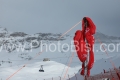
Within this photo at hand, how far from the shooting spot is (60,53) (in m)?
72.1

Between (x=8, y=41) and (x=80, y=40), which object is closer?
(x=80, y=40)

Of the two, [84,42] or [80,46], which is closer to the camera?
[80,46]

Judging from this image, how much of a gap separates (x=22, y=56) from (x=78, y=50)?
68375 mm

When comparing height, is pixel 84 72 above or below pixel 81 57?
below

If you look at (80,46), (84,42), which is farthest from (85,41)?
(80,46)

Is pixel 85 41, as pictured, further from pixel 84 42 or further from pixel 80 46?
pixel 80 46

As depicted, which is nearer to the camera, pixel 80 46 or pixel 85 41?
pixel 80 46

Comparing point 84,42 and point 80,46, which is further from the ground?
point 84,42

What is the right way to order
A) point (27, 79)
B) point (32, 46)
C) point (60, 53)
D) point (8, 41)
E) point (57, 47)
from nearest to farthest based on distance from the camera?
point (27, 79), point (60, 53), point (57, 47), point (32, 46), point (8, 41)

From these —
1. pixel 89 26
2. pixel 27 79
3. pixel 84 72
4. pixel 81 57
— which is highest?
pixel 89 26

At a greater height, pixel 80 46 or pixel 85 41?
pixel 85 41

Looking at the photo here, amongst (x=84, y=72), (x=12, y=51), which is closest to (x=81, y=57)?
(x=84, y=72)

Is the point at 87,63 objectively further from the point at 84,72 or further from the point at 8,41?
the point at 8,41

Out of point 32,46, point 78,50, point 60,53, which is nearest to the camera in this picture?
point 78,50
